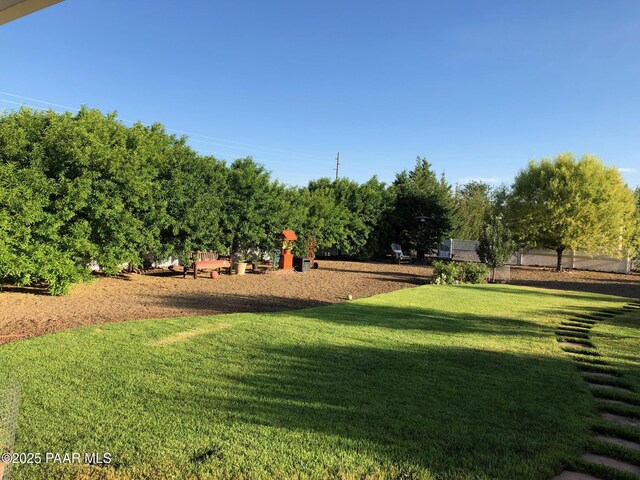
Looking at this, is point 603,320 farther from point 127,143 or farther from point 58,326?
point 127,143

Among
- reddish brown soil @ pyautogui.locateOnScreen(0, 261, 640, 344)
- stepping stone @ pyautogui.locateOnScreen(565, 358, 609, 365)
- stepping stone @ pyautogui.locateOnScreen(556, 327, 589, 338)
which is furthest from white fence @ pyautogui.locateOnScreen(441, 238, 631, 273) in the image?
stepping stone @ pyautogui.locateOnScreen(565, 358, 609, 365)

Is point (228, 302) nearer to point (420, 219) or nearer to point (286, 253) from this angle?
point (286, 253)

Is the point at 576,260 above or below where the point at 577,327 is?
above

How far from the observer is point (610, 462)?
3.10m

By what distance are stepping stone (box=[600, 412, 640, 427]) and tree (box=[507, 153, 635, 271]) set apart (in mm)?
22014

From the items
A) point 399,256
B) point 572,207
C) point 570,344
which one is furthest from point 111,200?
point 572,207

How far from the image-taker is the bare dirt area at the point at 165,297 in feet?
26.0

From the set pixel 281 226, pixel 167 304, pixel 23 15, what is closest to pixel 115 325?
pixel 167 304

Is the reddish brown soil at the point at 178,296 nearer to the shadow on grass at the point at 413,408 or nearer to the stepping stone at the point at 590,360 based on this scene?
the shadow on grass at the point at 413,408

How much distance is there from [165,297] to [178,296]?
1.17 feet

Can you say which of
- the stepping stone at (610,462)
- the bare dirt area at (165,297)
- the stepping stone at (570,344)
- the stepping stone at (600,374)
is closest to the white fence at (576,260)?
the bare dirt area at (165,297)

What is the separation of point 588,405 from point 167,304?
8.53m

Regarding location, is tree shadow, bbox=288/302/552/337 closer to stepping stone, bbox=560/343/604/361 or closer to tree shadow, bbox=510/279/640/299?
stepping stone, bbox=560/343/604/361

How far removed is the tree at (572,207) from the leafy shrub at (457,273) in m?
8.96
